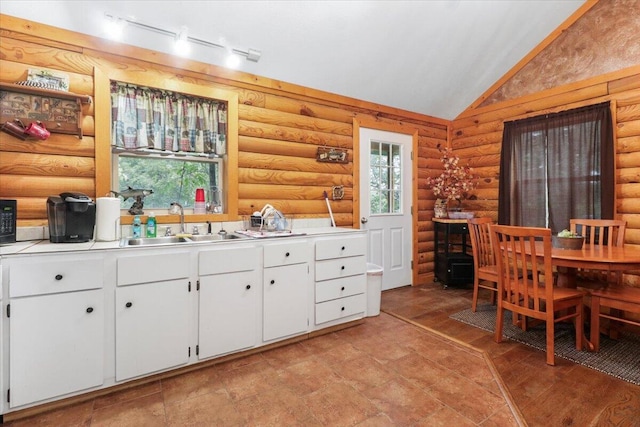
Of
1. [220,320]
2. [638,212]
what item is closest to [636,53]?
[638,212]

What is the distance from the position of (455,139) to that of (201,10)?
371cm

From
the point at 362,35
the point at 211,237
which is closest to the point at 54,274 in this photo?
the point at 211,237

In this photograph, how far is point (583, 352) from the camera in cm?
247

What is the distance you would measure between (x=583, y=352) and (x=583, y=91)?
2668 millimetres

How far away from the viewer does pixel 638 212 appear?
3.04 m

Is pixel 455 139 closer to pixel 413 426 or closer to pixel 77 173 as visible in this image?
pixel 413 426

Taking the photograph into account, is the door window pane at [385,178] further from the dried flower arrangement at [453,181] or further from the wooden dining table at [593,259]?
the wooden dining table at [593,259]

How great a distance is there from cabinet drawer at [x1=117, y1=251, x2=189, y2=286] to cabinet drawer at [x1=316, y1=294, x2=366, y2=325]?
119 cm

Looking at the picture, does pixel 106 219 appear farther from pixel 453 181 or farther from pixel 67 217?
pixel 453 181

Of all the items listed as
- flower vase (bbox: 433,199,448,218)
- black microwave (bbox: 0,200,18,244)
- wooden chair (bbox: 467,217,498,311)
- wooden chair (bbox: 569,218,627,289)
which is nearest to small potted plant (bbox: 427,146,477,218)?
flower vase (bbox: 433,199,448,218)

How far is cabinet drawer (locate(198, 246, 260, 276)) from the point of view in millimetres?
2264

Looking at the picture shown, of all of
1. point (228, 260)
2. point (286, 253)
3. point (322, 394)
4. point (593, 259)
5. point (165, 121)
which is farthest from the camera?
point (165, 121)

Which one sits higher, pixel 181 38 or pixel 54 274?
pixel 181 38

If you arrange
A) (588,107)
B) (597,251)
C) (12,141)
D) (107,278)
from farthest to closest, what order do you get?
(588,107), (597,251), (12,141), (107,278)
